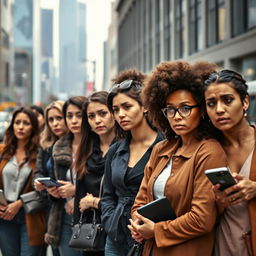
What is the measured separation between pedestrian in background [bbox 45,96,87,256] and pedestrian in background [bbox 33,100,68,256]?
1.07 feet

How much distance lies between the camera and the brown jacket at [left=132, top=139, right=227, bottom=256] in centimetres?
331

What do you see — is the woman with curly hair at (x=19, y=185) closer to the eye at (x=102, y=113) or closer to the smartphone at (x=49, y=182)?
the smartphone at (x=49, y=182)

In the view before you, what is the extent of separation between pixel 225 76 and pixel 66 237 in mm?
3255

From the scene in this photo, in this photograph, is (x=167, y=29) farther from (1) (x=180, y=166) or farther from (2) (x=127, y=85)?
(1) (x=180, y=166)

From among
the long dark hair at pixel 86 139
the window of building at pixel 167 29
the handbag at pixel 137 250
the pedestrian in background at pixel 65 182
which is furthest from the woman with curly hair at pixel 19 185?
the window of building at pixel 167 29

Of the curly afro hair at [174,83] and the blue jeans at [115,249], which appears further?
the blue jeans at [115,249]

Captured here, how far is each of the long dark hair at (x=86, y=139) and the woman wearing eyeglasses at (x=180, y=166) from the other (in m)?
1.51

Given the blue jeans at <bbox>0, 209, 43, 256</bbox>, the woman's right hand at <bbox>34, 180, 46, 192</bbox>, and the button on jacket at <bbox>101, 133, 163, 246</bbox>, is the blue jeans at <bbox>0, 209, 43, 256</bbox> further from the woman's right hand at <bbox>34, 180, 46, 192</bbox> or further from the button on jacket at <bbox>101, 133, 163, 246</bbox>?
the button on jacket at <bbox>101, 133, 163, 246</bbox>

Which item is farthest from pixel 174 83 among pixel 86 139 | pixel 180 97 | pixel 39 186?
pixel 39 186

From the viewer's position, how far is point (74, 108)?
6.04m

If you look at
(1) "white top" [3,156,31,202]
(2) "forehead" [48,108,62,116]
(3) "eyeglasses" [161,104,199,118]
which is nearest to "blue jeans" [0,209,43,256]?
(1) "white top" [3,156,31,202]

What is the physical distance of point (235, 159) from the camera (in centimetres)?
342

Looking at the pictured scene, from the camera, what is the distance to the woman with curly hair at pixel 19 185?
6363mm

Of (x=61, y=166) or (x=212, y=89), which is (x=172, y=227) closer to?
(x=212, y=89)
